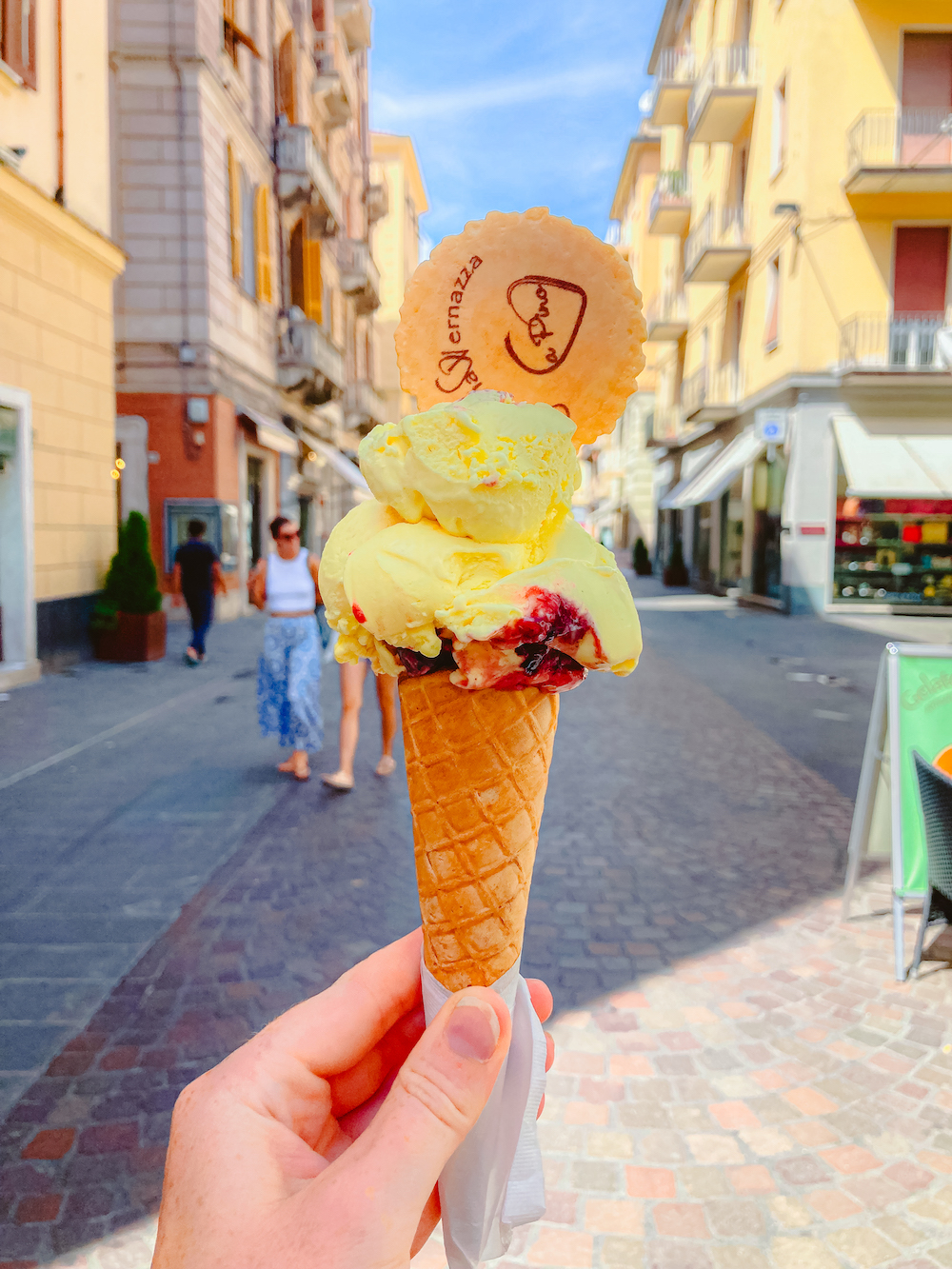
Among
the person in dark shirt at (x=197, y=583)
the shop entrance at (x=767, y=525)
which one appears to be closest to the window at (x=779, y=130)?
the shop entrance at (x=767, y=525)

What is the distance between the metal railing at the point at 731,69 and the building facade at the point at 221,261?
9041 millimetres

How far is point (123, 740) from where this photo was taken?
6.67 meters

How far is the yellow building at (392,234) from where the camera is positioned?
123ft

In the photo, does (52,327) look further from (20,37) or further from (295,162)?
(295,162)

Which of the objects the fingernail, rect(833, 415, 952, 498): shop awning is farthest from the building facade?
rect(833, 415, 952, 498): shop awning

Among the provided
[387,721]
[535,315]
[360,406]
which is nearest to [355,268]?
[360,406]

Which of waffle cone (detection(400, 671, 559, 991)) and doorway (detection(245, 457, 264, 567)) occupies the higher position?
doorway (detection(245, 457, 264, 567))

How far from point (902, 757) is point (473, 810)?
289 cm

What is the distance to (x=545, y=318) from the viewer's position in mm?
1630

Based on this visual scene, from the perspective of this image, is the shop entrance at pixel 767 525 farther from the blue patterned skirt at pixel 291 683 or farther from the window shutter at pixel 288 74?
the blue patterned skirt at pixel 291 683

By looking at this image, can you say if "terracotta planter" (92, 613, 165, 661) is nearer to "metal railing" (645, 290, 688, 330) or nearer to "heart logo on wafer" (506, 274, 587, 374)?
"heart logo on wafer" (506, 274, 587, 374)

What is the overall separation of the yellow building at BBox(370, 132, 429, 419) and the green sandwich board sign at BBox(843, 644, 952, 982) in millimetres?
34357

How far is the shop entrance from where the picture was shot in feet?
59.2

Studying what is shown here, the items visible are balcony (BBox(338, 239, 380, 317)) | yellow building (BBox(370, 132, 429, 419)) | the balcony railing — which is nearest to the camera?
the balcony railing
